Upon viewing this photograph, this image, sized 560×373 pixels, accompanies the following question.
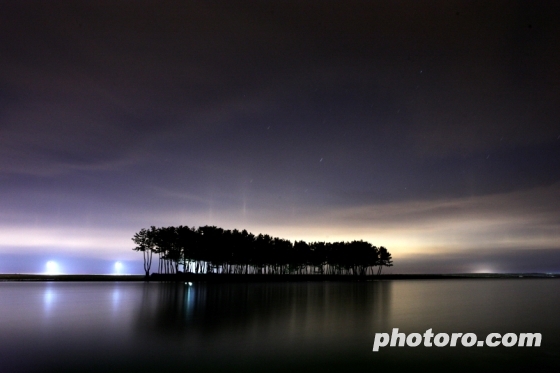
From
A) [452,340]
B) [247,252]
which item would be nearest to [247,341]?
[452,340]

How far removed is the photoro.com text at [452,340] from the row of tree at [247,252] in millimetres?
98469

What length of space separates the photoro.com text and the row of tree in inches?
3877

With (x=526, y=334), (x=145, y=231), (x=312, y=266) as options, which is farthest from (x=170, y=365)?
(x=312, y=266)

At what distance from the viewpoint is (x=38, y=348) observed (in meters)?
22.4

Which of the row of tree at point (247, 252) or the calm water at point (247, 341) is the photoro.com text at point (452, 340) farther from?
the row of tree at point (247, 252)

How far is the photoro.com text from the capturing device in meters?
24.7

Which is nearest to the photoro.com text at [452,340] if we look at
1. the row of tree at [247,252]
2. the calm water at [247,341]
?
the calm water at [247,341]

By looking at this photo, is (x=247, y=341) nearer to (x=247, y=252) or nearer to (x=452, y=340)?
(x=452, y=340)

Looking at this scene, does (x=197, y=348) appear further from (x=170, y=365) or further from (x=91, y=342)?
(x=91, y=342)

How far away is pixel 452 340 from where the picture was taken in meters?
26.2

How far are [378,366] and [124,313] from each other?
27.7 meters

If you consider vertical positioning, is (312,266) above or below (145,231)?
below

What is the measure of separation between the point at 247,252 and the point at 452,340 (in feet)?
380

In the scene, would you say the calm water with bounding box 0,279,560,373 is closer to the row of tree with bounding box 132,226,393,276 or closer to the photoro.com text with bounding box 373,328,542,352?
the photoro.com text with bounding box 373,328,542,352
